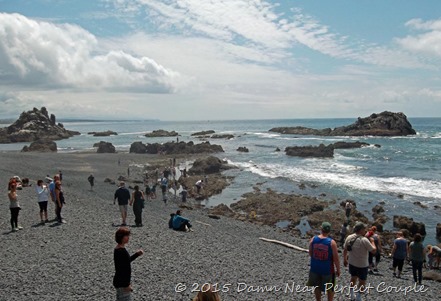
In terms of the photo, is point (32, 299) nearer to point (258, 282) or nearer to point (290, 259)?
point (258, 282)

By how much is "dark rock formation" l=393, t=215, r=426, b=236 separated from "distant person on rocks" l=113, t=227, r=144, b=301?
18280 millimetres

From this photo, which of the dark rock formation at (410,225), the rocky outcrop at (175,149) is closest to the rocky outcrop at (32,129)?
the rocky outcrop at (175,149)

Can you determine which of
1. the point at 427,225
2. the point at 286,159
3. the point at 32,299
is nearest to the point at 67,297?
the point at 32,299

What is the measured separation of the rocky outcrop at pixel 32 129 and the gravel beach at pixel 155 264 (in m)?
90.3

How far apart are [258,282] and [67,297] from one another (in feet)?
16.1

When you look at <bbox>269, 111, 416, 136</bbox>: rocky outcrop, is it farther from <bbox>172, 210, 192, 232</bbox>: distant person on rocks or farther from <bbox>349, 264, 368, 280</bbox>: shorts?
<bbox>349, 264, 368, 280</bbox>: shorts

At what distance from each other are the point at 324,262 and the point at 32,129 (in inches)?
4269

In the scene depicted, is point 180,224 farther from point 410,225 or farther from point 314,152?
point 314,152

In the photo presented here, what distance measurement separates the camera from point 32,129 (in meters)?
101

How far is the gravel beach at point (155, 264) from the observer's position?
9.12m

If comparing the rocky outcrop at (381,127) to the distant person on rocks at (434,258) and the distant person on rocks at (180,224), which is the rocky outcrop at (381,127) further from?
the distant person on rocks at (180,224)

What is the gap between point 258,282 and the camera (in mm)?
10273

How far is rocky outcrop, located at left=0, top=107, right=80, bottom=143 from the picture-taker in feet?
319

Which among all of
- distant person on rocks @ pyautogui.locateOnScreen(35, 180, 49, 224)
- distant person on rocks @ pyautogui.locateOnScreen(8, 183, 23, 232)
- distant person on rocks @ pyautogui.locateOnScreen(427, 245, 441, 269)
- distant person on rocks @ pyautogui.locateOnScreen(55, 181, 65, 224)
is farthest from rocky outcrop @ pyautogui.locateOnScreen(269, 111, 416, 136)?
distant person on rocks @ pyautogui.locateOnScreen(8, 183, 23, 232)
